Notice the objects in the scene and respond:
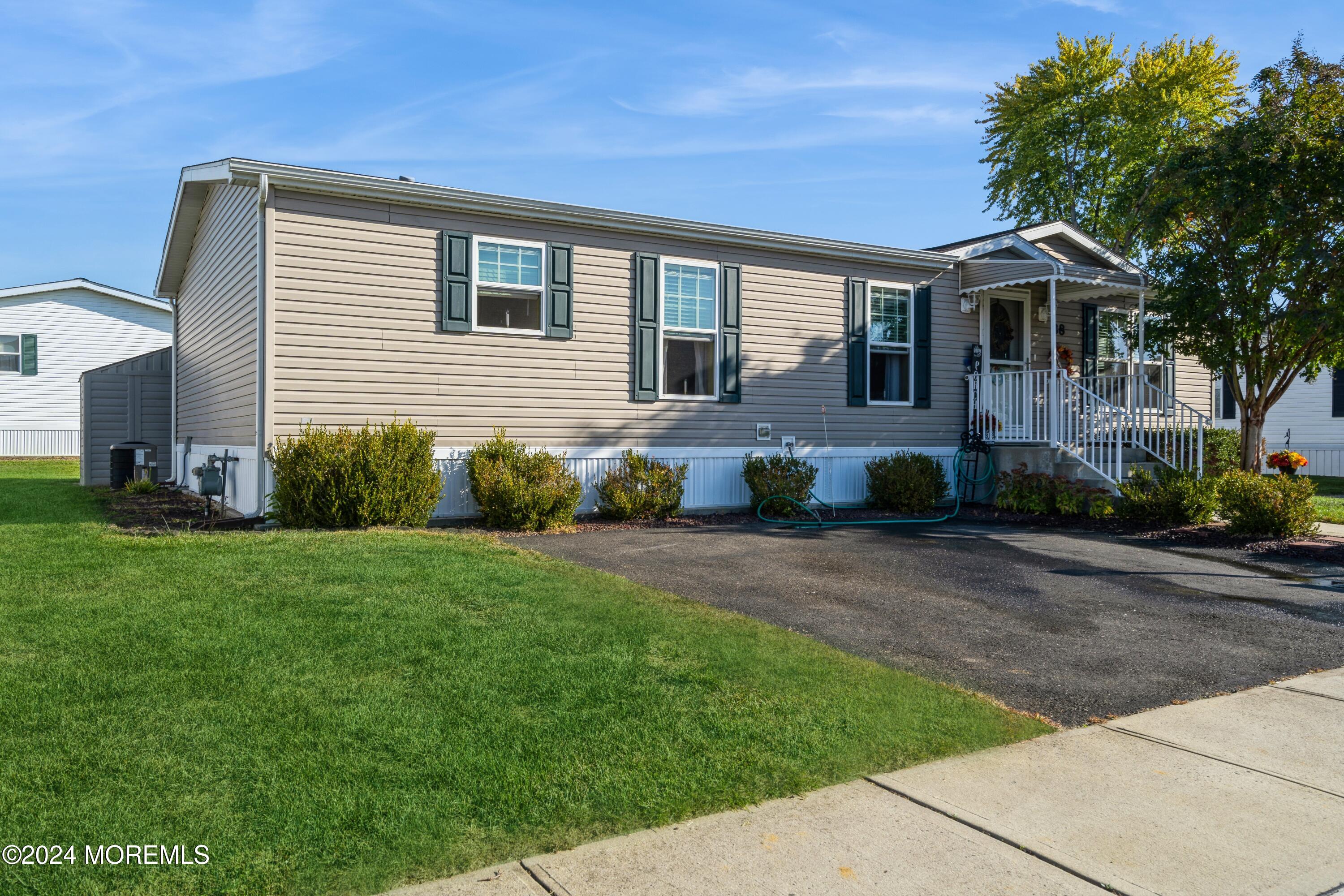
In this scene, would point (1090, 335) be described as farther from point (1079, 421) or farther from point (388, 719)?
point (388, 719)

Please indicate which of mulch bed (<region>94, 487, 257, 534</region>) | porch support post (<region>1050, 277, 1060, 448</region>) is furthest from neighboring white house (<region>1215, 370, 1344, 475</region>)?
mulch bed (<region>94, 487, 257, 534</region>)

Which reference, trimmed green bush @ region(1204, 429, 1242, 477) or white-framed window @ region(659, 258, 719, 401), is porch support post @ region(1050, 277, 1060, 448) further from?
white-framed window @ region(659, 258, 719, 401)

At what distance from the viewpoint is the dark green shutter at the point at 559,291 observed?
1051 centimetres

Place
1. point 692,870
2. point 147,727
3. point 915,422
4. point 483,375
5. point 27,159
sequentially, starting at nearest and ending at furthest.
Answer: point 692,870
point 147,727
point 483,375
point 915,422
point 27,159

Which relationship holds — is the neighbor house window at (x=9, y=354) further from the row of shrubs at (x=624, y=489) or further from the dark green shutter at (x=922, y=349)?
the dark green shutter at (x=922, y=349)

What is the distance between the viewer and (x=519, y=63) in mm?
10500

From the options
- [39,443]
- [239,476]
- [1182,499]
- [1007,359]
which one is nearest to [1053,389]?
[1007,359]

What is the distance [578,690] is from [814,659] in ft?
4.48

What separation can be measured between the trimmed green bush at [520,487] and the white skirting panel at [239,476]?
237 cm

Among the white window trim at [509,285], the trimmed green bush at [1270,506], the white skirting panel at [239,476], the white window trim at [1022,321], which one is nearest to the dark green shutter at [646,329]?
the white window trim at [509,285]

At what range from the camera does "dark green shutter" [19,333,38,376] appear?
25.4m

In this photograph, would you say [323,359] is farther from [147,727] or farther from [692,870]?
[692,870]

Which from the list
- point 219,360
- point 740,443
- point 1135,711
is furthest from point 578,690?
point 219,360

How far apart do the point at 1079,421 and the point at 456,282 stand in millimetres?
8361
